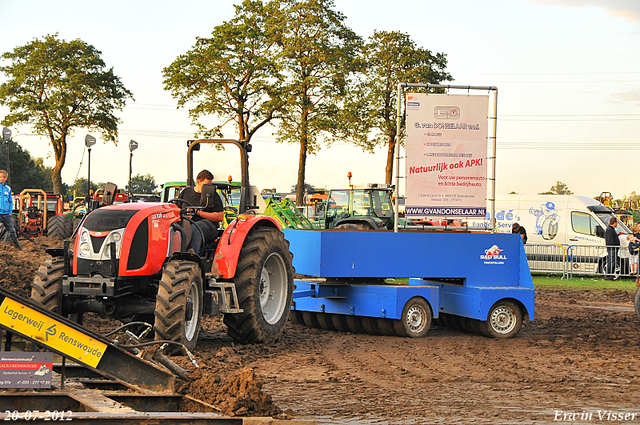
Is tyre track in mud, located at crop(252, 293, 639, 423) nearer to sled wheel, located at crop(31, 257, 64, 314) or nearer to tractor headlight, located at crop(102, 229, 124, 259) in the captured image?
tractor headlight, located at crop(102, 229, 124, 259)

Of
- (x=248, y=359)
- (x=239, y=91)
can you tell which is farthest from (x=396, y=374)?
(x=239, y=91)

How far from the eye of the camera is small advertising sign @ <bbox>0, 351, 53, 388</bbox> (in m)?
4.12

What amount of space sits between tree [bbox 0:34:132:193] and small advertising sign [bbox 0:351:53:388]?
3974 centimetres

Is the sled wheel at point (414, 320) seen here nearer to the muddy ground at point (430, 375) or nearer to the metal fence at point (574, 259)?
the muddy ground at point (430, 375)

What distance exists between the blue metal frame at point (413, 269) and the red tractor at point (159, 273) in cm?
123

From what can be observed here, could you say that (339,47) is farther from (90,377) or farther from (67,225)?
(90,377)

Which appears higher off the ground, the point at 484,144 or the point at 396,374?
the point at 484,144

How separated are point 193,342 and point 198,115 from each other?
29777 mm

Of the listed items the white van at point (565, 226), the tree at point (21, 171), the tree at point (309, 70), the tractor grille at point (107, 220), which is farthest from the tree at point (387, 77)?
the tree at point (21, 171)

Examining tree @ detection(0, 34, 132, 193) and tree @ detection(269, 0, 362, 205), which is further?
tree @ detection(0, 34, 132, 193)

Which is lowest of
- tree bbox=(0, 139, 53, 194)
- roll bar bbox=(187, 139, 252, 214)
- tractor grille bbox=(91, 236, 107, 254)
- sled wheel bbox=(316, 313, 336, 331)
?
sled wheel bbox=(316, 313, 336, 331)

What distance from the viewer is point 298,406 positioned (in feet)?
17.4

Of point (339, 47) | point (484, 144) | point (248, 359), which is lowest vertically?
point (248, 359)

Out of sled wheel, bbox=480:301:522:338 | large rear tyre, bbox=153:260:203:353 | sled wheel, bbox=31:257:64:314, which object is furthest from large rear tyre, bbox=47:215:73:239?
sled wheel, bbox=480:301:522:338
